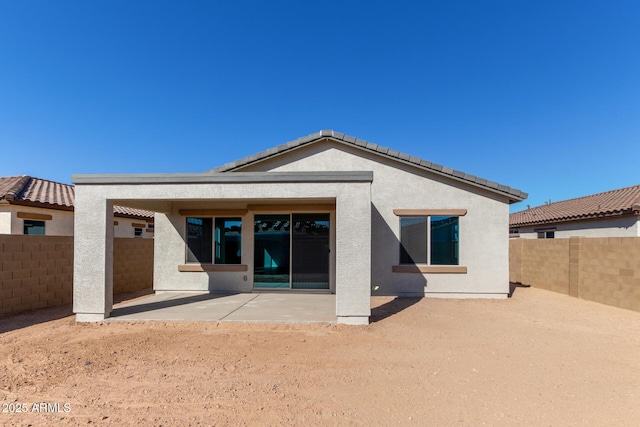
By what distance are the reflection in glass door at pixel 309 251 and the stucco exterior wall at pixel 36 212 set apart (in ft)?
33.0

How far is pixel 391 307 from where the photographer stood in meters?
8.61

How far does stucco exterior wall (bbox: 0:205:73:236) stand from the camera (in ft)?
37.5

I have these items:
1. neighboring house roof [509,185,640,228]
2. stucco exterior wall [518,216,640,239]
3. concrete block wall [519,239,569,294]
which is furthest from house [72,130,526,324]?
stucco exterior wall [518,216,640,239]

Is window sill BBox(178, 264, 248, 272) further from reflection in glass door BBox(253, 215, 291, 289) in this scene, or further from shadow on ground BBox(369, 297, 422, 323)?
shadow on ground BBox(369, 297, 422, 323)

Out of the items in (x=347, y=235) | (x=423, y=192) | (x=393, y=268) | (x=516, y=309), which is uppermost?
(x=423, y=192)

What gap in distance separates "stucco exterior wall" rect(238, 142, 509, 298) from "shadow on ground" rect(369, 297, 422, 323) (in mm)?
454

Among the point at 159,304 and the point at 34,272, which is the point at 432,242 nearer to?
the point at 159,304

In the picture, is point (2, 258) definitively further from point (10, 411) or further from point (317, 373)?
point (317, 373)

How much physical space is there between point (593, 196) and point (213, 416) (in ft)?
74.1

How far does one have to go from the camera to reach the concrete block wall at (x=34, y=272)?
7461mm

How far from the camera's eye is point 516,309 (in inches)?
337

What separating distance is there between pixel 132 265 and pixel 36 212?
4.84 metres

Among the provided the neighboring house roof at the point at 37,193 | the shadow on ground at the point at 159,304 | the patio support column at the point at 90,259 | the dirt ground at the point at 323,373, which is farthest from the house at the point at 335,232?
the neighboring house roof at the point at 37,193

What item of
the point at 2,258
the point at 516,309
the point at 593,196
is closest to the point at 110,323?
the point at 2,258
